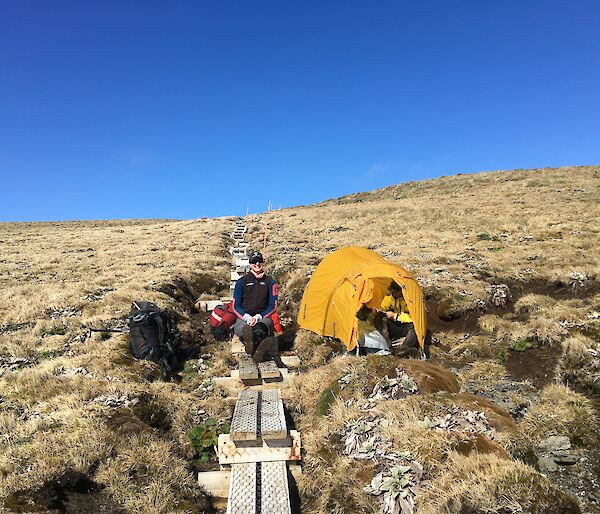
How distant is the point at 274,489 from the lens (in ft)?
19.0

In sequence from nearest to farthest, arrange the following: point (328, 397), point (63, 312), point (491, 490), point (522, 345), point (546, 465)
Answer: point (491, 490) → point (546, 465) → point (328, 397) → point (522, 345) → point (63, 312)

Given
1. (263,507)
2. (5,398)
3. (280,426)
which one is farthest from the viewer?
(5,398)

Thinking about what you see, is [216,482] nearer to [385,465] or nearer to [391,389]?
[385,465]

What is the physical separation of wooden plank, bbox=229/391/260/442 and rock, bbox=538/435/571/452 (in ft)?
13.6

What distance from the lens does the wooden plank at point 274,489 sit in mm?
5399

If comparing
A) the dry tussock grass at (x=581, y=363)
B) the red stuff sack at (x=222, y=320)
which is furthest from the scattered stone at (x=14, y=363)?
the dry tussock grass at (x=581, y=363)

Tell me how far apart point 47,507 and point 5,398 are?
3481 mm

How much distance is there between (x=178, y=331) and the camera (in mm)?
11617

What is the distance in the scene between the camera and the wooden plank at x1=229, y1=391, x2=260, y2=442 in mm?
6398

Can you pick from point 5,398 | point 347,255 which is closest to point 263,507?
point 5,398

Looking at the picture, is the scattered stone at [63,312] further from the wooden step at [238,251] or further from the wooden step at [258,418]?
the wooden step at [238,251]

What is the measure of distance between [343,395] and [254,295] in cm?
391

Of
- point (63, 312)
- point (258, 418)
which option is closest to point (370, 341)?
point (258, 418)

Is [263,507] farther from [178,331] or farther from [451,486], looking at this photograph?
[178,331]
